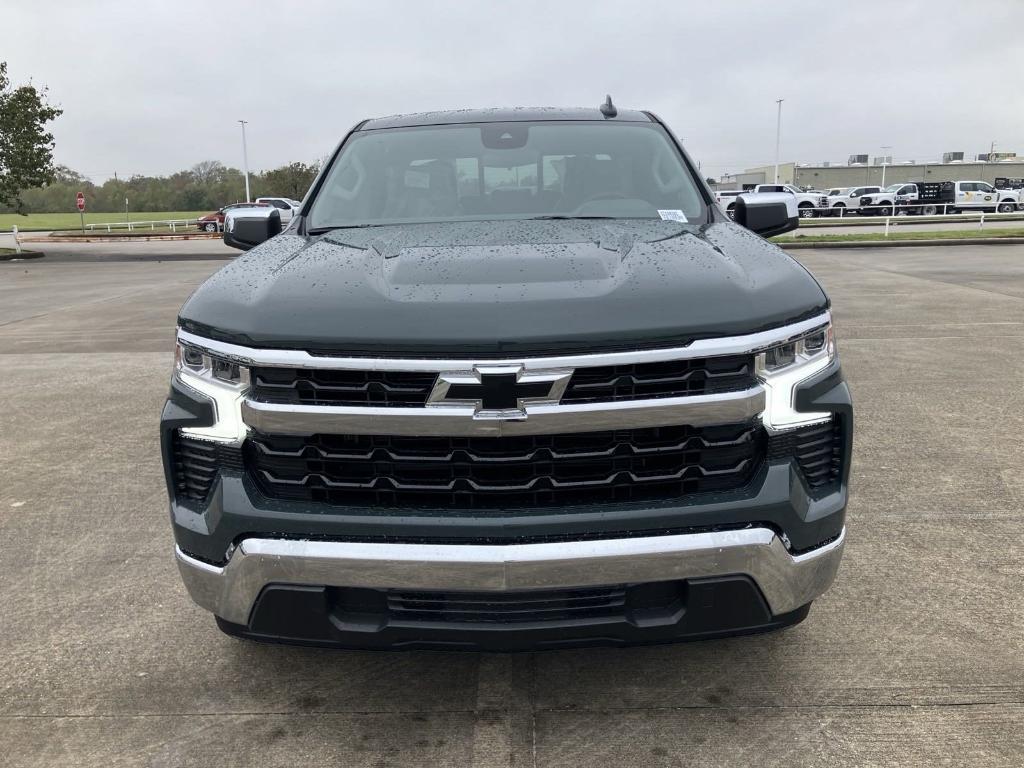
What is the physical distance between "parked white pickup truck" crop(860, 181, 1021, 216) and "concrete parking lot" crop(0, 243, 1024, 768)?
41.2 metres

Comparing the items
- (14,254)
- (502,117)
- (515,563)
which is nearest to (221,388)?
(515,563)

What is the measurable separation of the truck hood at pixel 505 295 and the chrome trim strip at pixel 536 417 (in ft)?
0.48

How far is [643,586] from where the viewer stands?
7.02 ft

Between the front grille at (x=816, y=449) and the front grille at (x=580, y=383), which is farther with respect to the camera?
the front grille at (x=816, y=449)

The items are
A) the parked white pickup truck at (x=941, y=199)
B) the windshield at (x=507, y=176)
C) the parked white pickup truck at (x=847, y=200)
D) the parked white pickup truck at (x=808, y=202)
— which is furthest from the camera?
the parked white pickup truck at (x=847, y=200)

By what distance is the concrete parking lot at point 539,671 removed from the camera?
2367 millimetres

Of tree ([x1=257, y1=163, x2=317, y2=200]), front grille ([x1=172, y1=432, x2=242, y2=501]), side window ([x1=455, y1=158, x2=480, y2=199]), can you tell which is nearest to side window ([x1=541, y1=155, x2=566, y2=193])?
A: side window ([x1=455, y1=158, x2=480, y2=199])

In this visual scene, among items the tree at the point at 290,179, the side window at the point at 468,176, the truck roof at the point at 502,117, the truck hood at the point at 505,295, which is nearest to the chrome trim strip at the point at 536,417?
the truck hood at the point at 505,295

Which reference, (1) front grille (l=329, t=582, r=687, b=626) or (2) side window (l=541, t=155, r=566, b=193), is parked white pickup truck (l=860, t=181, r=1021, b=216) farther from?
(1) front grille (l=329, t=582, r=687, b=626)

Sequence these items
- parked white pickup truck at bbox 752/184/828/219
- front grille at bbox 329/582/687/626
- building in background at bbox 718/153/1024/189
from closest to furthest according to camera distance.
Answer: front grille at bbox 329/582/687/626, parked white pickup truck at bbox 752/184/828/219, building in background at bbox 718/153/1024/189

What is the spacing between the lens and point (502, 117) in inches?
155

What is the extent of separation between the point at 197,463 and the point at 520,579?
0.95 meters

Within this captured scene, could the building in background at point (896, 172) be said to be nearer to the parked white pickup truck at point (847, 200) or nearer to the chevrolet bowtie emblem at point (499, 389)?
the parked white pickup truck at point (847, 200)

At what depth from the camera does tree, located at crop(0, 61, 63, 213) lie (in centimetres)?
2509
